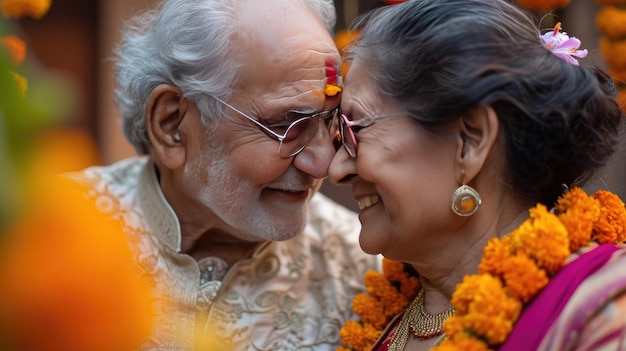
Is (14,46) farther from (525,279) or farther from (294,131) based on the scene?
(525,279)

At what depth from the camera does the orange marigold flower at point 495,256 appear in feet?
7.09

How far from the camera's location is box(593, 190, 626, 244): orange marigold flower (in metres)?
2.32

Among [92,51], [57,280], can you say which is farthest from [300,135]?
[92,51]

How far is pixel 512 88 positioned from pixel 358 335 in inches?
46.9

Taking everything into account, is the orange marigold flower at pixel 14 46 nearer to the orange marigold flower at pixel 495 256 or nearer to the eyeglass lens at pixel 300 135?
the eyeglass lens at pixel 300 135

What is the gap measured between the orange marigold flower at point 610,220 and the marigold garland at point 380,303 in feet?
2.54

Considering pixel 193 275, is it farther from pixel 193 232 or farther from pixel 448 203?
pixel 448 203

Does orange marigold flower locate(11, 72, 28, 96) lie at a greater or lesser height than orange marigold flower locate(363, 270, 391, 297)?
greater

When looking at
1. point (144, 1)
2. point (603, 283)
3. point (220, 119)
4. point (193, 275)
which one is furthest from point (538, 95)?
point (144, 1)

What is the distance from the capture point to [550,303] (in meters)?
2.04

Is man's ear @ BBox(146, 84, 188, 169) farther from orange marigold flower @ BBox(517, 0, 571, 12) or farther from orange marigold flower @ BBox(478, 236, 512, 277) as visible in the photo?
orange marigold flower @ BBox(517, 0, 571, 12)

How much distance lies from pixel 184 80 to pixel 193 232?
629 mm

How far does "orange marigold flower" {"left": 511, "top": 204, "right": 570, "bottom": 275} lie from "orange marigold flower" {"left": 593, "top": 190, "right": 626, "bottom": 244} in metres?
0.21

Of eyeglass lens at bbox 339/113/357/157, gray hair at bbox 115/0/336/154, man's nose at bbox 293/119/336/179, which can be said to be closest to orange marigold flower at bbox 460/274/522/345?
eyeglass lens at bbox 339/113/357/157
